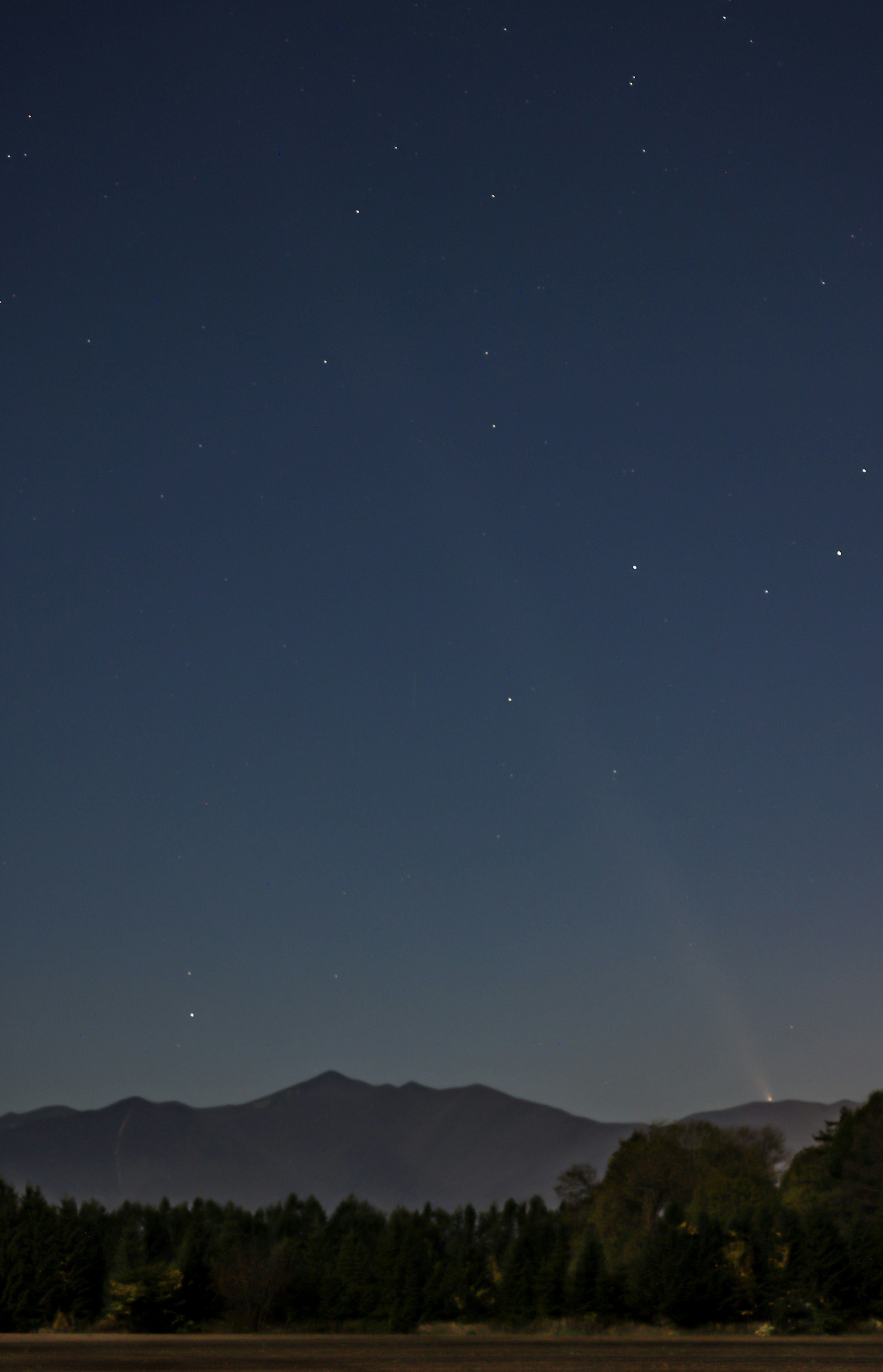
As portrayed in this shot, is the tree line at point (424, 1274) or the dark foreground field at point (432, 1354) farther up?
the tree line at point (424, 1274)

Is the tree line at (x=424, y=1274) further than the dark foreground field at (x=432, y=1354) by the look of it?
Yes

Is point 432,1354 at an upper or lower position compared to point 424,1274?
lower

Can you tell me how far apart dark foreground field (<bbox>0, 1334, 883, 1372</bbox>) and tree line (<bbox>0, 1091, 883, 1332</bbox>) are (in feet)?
16.4

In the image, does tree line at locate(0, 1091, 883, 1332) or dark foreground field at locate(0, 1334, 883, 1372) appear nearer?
dark foreground field at locate(0, 1334, 883, 1372)

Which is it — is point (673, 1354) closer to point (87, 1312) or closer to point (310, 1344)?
point (310, 1344)

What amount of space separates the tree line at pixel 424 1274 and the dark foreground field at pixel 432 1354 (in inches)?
197

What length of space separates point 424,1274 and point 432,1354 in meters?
22.5

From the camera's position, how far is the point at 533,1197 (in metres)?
105

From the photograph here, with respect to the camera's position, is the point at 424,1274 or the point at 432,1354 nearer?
the point at 432,1354

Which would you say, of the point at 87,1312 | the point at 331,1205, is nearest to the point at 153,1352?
the point at 87,1312

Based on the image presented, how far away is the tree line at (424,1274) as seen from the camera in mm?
58438

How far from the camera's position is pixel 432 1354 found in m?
42.1

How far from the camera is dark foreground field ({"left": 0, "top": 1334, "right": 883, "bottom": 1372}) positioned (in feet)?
115

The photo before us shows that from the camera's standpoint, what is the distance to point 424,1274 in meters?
63.3
